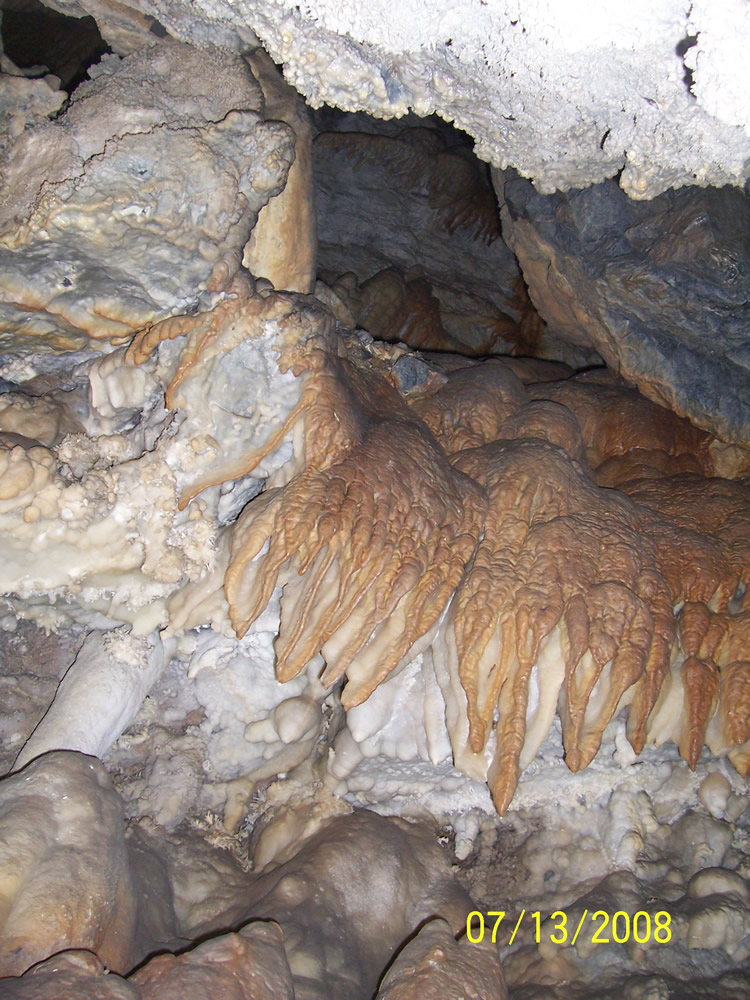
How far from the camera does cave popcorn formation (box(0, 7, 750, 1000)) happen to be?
105 inches

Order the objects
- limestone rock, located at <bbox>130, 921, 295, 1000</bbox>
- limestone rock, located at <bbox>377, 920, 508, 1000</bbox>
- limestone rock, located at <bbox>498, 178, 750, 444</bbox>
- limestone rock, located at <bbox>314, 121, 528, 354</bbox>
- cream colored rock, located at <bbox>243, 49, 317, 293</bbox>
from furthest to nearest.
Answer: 1. limestone rock, located at <bbox>314, 121, 528, 354</bbox>
2. limestone rock, located at <bbox>498, 178, 750, 444</bbox>
3. cream colored rock, located at <bbox>243, 49, 317, 293</bbox>
4. limestone rock, located at <bbox>377, 920, 508, 1000</bbox>
5. limestone rock, located at <bbox>130, 921, 295, 1000</bbox>

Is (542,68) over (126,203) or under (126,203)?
over

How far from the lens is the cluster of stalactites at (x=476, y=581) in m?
2.71

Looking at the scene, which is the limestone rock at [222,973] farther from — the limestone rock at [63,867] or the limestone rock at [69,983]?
the limestone rock at [63,867]

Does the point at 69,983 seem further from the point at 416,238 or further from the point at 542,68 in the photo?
the point at 416,238

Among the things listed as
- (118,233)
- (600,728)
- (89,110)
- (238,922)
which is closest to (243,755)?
(238,922)

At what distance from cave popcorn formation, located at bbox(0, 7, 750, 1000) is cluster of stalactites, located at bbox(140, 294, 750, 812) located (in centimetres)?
1

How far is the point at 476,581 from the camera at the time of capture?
9.62 feet
